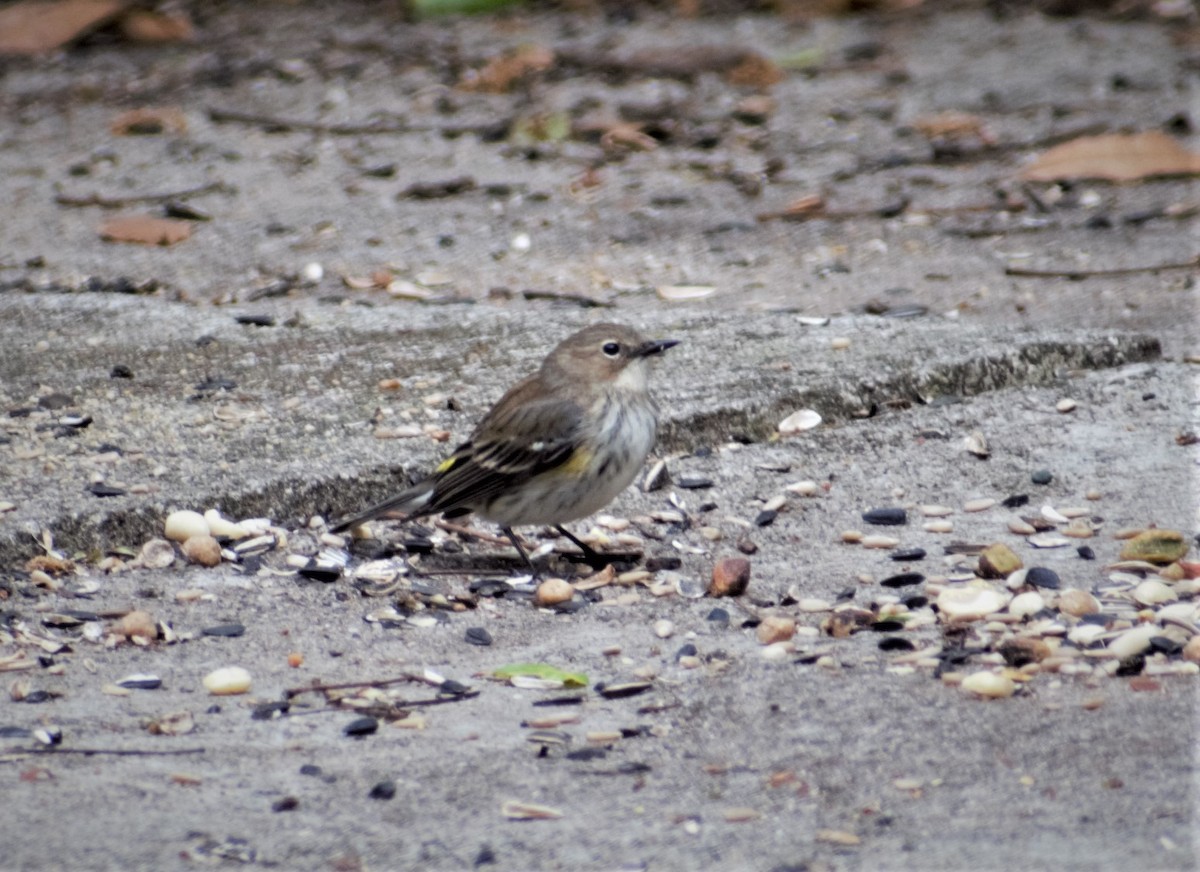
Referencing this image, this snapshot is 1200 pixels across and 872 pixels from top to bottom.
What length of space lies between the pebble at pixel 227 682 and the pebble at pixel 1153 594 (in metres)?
2.04

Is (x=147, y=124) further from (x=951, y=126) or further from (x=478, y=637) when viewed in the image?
(x=478, y=637)

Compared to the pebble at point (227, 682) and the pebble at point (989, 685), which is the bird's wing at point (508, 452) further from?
the pebble at point (989, 685)

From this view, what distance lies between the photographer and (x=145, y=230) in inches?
290

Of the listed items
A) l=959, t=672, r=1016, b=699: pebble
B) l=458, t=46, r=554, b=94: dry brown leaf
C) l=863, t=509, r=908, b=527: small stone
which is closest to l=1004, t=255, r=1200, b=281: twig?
l=863, t=509, r=908, b=527: small stone

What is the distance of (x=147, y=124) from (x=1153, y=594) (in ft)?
20.9

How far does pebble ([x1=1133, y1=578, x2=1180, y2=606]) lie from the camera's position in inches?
157

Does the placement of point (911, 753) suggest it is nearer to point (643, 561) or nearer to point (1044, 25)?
point (643, 561)

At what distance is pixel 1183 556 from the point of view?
4.27 m

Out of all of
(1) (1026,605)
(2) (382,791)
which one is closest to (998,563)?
(1) (1026,605)

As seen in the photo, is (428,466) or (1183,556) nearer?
(1183,556)

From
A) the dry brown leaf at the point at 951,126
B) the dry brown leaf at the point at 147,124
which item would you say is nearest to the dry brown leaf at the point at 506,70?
the dry brown leaf at the point at 147,124

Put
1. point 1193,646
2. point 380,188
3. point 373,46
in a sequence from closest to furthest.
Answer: point 1193,646 < point 380,188 < point 373,46

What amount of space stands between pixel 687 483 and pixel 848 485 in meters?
0.46

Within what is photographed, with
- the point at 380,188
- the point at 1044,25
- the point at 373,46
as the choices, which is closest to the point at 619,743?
the point at 380,188
